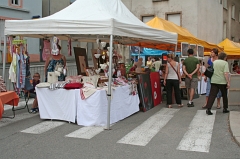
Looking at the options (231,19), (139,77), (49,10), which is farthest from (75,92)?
(231,19)

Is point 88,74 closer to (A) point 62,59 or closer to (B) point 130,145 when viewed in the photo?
(A) point 62,59

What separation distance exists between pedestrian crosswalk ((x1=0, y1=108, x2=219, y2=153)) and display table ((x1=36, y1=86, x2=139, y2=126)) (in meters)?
0.20

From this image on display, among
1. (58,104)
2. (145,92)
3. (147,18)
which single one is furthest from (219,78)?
(147,18)

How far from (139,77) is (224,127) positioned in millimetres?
2824

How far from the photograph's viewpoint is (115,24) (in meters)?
6.29

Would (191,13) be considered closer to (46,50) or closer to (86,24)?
(46,50)

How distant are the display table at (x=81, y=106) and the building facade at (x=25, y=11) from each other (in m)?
18.3

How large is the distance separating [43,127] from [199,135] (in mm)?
3401

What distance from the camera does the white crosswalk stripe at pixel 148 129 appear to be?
5.55 meters

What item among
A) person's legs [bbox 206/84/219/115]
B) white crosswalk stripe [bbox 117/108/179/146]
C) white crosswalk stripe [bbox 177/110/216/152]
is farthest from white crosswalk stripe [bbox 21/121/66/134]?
person's legs [bbox 206/84/219/115]

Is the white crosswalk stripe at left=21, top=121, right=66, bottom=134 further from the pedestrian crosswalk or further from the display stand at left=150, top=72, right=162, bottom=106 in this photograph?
the display stand at left=150, top=72, right=162, bottom=106

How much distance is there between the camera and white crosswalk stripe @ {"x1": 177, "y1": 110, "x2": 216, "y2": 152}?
17.1 feet

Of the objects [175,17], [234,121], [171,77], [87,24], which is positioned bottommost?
[234,121]

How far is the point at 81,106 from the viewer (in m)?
6.66
